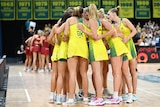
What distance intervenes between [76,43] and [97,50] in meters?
0.44

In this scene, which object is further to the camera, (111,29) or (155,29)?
(155,29)

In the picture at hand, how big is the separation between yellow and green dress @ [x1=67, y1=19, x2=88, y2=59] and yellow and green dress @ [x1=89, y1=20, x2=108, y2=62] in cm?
10

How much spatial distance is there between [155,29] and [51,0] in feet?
22.6

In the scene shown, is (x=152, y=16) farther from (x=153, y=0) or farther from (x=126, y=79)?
(x=126, y=79)

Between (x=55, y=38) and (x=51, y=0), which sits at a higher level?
(x=51, y=0)

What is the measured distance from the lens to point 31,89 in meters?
11.2

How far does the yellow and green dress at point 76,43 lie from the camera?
819 centimetres

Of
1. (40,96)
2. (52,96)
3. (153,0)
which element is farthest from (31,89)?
(153,0)

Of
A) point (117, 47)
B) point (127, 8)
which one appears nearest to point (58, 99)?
point (117, 47)

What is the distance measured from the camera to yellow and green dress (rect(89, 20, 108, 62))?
8242 mm

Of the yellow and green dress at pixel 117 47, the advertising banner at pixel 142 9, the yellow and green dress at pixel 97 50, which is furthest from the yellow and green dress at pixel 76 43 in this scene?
the advertising banner at pixel 142 9

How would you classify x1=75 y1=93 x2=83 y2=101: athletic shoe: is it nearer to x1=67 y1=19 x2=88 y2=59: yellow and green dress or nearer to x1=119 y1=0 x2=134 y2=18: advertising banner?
x1=67 y1=19 x2=88 y2=59: yellow and green dress

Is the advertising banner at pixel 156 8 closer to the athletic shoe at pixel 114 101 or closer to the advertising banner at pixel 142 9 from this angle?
the advertising banner at pixel 142 9

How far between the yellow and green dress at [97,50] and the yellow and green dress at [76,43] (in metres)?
0.10
